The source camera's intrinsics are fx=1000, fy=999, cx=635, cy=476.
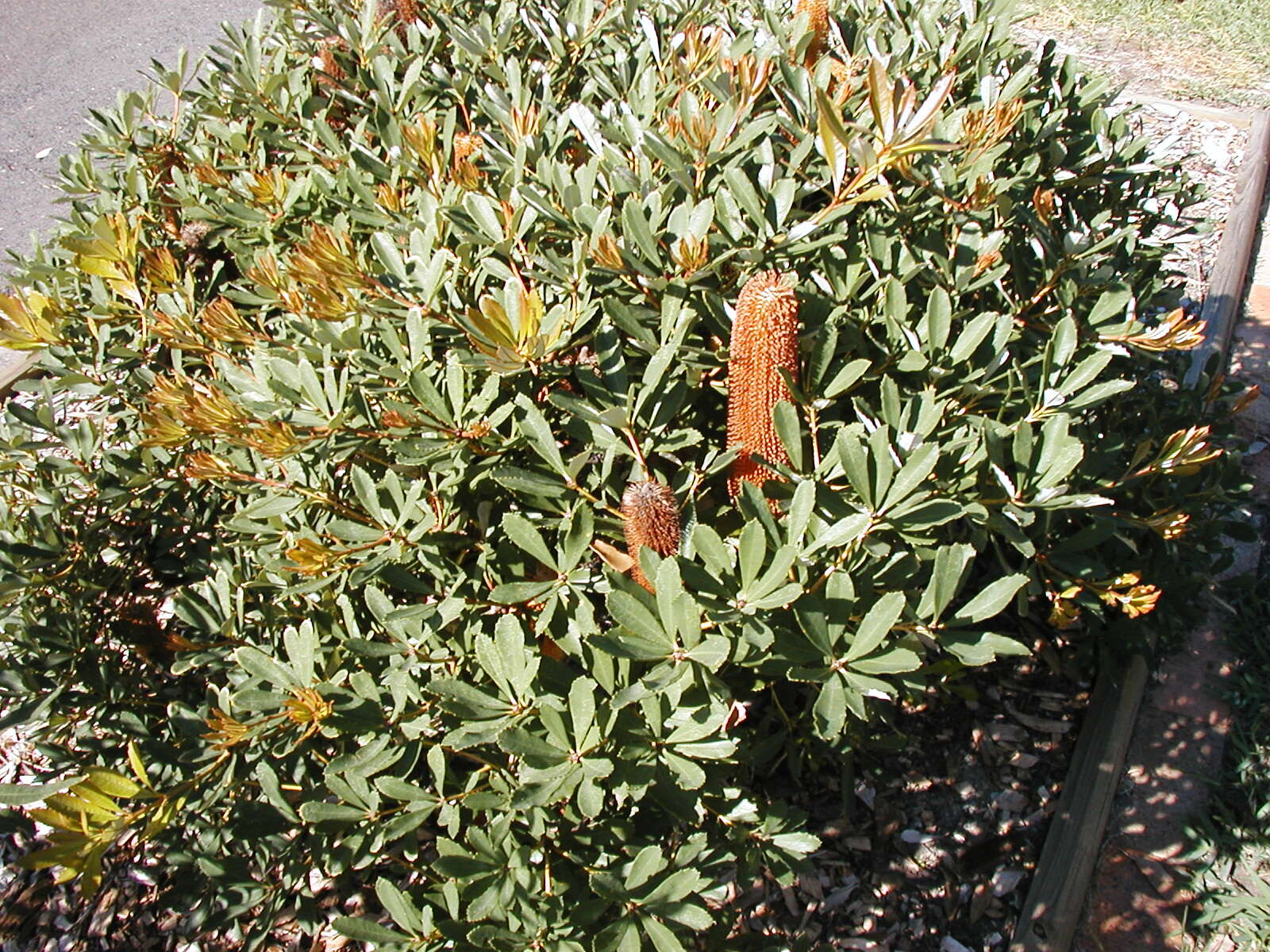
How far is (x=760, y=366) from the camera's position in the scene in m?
1.61

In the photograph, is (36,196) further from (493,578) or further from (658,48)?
(493,578)

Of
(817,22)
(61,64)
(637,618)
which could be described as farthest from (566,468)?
(61,64)

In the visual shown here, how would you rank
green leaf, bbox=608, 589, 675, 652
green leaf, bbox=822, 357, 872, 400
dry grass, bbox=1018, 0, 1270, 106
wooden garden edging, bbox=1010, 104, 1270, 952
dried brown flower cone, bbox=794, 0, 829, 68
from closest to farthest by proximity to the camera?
green leaf, bbox=608, 589, 675, 652, green leaf, bbox=822, 357, 872, 400, wooden garden edging, bbox=1010, 104, 1270, 952, dried brown flower cone, bbox=794, 0, 829, 68, dry grass, bbox=1018, 0, 1270, 106

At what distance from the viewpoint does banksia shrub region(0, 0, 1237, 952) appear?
5.04ft

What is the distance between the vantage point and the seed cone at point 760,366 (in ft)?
5.10

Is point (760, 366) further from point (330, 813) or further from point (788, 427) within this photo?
point (330, 813)

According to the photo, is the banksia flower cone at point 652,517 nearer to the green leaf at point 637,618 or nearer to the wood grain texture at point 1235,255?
the green leaf at point 637,618

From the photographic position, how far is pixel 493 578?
1.76 meters

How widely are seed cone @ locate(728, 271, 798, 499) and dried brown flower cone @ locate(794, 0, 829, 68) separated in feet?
3.65

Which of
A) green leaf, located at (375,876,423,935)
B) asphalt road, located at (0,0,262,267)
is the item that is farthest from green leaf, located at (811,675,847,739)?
asphalt road, located at (0,0,262,267)

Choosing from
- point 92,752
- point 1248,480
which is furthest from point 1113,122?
point 92,752

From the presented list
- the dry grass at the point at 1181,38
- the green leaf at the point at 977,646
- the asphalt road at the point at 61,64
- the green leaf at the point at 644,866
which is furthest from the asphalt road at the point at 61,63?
the green leaf at the point at 977,646

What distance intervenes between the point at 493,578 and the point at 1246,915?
2.04 metres

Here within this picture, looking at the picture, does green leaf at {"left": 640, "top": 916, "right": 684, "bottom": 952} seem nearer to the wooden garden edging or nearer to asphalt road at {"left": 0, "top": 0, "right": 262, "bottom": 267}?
the wooden garden edging
